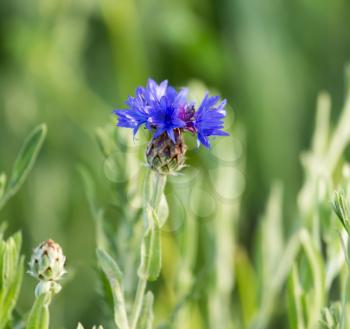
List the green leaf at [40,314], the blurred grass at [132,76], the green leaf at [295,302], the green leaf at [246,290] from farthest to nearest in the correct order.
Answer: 1. the blurred grass at [132,76]
2. the green leaf at [246,290]
3. the green leaf at [295,302]
4. the green leaf at [40,314]

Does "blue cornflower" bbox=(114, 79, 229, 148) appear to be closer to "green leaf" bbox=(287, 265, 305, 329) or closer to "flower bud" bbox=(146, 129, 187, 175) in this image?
"flower bud" bbox=(146, 129, 187, 175)

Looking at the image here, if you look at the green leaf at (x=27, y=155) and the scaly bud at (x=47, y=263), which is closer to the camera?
the scaly bud at (x=47, y=263)

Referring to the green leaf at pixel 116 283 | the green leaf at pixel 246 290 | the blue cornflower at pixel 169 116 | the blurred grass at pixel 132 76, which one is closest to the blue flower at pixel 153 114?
the blue cornflower at pixel 169 116

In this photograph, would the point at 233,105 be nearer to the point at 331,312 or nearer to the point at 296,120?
the point at 296,120

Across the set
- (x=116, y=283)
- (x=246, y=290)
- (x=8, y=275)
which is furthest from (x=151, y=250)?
(x=246, y=290)

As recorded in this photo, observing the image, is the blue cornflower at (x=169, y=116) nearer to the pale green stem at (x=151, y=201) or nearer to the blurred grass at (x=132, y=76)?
the pale green stem at (x=151, y=201)

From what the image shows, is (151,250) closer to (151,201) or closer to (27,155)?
(151,201)
